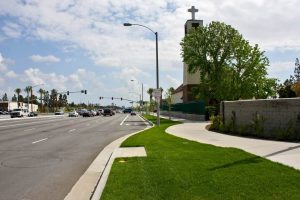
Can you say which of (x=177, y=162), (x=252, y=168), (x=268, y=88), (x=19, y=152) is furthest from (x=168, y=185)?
(x=268, y=88)

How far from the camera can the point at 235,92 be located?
5547 centimetres

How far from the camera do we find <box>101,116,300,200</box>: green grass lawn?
8.68 metres

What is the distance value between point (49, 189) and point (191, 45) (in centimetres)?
4856

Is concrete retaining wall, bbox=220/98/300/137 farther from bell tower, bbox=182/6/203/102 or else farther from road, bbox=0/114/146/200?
bell tower, bbox=182/6/203/102

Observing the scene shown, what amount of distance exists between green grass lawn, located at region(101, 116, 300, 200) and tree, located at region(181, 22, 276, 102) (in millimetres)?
42199

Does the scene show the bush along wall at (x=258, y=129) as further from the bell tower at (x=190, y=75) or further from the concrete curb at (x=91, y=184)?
the bell tower at (x=190, y=75)

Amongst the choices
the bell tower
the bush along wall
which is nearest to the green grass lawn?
the bush along wall

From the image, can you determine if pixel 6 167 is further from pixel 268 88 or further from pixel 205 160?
pixel 268 88

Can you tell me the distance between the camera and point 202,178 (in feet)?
33.6

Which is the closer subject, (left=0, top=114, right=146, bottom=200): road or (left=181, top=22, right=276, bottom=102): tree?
(left=0, top=114, right=146, bottom=200): road

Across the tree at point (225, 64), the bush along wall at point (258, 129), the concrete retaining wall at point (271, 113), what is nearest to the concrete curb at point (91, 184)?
the bush along wall at point (258, 129)

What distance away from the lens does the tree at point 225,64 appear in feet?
183

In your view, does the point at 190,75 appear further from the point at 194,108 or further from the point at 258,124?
the point at 258,124

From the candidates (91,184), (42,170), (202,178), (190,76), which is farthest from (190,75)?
(202,178)
